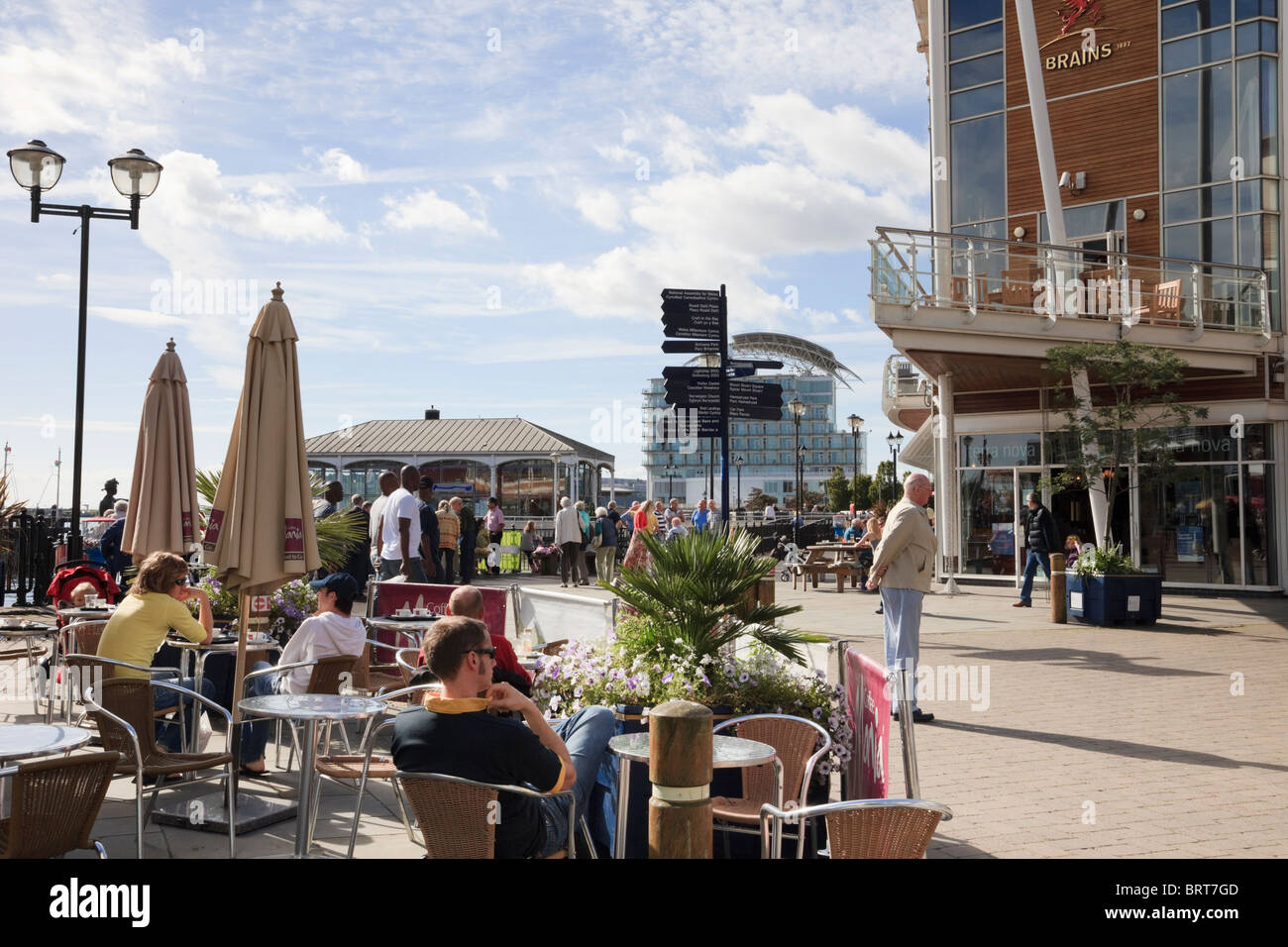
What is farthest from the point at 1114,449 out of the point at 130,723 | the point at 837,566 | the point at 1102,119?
the point at 130,723

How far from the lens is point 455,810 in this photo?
3.38 metres

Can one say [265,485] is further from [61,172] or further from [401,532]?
[61,172]

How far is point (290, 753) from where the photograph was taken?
6.59 m

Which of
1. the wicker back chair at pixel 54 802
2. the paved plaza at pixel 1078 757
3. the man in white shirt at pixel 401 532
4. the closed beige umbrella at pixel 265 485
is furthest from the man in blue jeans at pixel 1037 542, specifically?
the wicker back chair at pixel 54 802

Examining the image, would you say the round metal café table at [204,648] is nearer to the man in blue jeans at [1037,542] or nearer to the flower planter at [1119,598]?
the flower planter at [1119,598]

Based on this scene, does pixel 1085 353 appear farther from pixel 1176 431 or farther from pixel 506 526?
pixel 506 526

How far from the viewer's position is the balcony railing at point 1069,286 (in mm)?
16406

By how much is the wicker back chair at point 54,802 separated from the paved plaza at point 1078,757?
1635mm

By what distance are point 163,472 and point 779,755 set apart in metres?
5.14

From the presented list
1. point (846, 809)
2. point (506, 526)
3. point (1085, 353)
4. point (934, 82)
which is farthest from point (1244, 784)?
point (506, 526)

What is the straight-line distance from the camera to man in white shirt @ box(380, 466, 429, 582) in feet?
39.9

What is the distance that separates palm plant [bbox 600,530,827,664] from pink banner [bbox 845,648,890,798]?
0.32 meters

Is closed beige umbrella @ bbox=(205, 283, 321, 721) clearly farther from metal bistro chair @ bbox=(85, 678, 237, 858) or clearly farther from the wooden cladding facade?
the wooden cladding facade

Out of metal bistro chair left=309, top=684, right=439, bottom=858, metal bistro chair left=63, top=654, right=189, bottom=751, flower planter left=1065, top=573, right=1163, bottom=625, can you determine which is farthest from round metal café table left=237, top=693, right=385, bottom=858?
flower planter left=1065, top=573, right=1163, bottom=625
